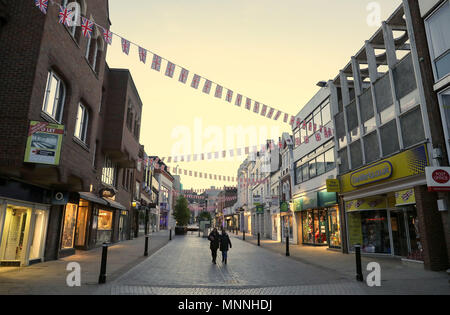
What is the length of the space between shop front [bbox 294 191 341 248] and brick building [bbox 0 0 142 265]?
1458cm

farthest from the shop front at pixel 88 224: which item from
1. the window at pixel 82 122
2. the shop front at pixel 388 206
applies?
the shop front at pixel 388 206

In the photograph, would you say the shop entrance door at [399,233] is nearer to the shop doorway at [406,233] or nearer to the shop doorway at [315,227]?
the shop doorway at [406,233]

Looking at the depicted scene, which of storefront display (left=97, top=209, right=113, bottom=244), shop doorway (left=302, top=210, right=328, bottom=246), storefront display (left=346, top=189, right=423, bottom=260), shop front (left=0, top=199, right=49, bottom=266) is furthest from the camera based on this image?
shop doorway (left=302, top=210, right=328, bottom=246)

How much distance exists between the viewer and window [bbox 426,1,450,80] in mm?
10919

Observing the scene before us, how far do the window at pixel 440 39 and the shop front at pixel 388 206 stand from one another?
315 cm

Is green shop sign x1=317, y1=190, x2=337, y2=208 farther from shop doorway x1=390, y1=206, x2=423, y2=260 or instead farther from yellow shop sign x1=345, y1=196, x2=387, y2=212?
shop doorway x1=390, y1=206, x2=423, y2=260

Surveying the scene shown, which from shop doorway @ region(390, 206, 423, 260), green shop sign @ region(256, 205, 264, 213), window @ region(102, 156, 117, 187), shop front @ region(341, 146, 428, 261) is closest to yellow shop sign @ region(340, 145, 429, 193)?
shop front @ region(341, 146, 428, 261)

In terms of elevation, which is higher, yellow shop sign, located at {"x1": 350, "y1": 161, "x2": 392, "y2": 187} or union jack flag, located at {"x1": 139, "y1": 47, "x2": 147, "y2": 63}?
union jack flag, located at {"x1": 139, "y1": 47, "x2": 147, "y2": 63}

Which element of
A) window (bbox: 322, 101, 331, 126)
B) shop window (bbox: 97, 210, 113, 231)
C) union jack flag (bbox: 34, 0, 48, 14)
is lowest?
shop window (bbox: 97, 210, 113, 231)

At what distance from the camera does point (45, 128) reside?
355 inches

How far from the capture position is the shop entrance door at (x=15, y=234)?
36.1 ft
